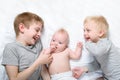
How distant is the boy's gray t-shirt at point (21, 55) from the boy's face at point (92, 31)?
0.92ft

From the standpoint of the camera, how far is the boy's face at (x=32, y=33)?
1.50 meters

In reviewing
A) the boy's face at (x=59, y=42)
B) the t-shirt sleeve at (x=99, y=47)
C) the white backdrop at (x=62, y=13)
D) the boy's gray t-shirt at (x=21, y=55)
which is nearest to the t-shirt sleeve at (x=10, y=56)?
the boy's gray t-shirt at (x=21, y=55)

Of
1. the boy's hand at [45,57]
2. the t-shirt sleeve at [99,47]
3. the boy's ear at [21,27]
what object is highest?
the boy's ear at [21,27]

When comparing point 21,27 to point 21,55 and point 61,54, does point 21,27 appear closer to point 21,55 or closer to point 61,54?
point 21,55

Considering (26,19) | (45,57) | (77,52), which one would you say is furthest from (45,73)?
(26,19)

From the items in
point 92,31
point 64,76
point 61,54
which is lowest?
point 64,76

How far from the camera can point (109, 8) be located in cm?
158

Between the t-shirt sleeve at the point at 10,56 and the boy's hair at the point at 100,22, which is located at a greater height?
the boy's hair at the point at 100,22

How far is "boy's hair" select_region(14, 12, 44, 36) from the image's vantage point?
151cm

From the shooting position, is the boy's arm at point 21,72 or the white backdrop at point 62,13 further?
the white backdrop at point 62,13

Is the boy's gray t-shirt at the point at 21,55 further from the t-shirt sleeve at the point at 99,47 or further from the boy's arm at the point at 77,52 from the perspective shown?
the t-shirt sleeve at the point at 99,47

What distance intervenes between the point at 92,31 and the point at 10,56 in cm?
46

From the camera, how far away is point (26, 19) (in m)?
1.51

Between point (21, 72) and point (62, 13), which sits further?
point (62, 13)
